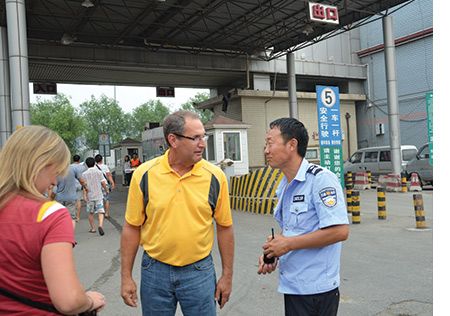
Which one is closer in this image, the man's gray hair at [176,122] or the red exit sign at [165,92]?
the man's gray hair at [176,122]

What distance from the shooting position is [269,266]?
8.25 ft

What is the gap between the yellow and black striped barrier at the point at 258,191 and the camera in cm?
1188

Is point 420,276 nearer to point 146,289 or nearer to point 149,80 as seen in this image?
point 146,289

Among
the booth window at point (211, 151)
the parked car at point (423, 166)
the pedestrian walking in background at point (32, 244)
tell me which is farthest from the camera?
the booth window at point (211, 151)

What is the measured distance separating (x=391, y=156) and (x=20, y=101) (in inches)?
587

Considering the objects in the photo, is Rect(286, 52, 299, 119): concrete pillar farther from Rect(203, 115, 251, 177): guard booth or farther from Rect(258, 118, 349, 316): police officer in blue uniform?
Rect(258, 118, 349, 316): police officer in blue uniform

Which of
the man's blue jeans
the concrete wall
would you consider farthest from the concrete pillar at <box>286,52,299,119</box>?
the man's blue jeans

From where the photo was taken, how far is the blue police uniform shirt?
2.31 meters

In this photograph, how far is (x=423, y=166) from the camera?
16656 mm

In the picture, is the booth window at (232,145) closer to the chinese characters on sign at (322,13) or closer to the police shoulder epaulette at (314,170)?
the chinese characters on sign at (322,13)

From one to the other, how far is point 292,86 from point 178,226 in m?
20.2

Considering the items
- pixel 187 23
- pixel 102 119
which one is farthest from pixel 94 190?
pixel 102 119

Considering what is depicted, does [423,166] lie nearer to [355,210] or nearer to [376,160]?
[376,160]

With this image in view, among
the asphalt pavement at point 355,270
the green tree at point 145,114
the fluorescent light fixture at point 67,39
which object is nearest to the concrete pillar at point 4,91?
the fluorescent light fixture at point 67,39
